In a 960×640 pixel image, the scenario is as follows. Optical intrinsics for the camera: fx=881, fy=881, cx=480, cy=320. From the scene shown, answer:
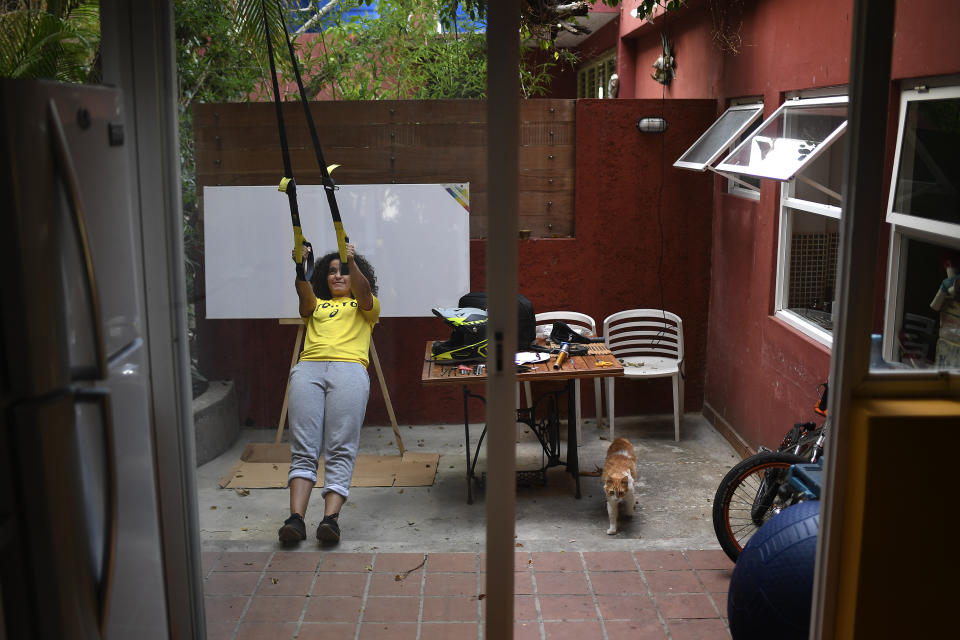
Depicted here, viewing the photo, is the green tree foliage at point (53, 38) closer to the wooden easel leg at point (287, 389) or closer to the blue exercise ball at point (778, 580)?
the wooden easel leg at point (287, 389)

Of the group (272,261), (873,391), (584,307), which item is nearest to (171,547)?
(272,261)

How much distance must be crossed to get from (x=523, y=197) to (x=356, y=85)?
2.20 m

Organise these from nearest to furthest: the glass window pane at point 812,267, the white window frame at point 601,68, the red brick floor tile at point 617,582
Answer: the red brick floor tile at point 617,582 < the glass window pane at point 812,267 < the white window frame at point 601,68

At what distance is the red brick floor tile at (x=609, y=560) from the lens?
12.8 feet

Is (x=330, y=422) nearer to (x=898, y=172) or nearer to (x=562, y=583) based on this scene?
(x=562, y=583)

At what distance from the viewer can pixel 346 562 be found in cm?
287

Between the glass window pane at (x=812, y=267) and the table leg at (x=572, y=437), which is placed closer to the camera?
the glass window pane at (x=812, y=267)

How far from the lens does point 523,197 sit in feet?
16.2

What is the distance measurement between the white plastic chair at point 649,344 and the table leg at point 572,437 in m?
0.86

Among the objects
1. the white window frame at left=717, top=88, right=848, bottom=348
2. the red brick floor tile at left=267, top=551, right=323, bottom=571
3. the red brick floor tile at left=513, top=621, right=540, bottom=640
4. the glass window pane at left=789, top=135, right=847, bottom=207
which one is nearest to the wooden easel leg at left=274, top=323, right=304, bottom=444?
the red brick floor tile at left=267, top=551, right=323, bottom=571

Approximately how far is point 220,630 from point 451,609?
750 millimetres

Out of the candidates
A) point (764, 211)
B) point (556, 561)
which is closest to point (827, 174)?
point (764, 211)

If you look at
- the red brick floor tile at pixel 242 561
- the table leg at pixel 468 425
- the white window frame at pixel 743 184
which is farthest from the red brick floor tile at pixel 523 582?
the white window frame at pixel 743 184

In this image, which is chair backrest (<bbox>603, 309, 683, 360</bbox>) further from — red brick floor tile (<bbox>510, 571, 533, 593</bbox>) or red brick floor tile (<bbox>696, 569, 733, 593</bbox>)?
red brick floor tile (<bbox>510, 571, 533, 593</bbox>)
